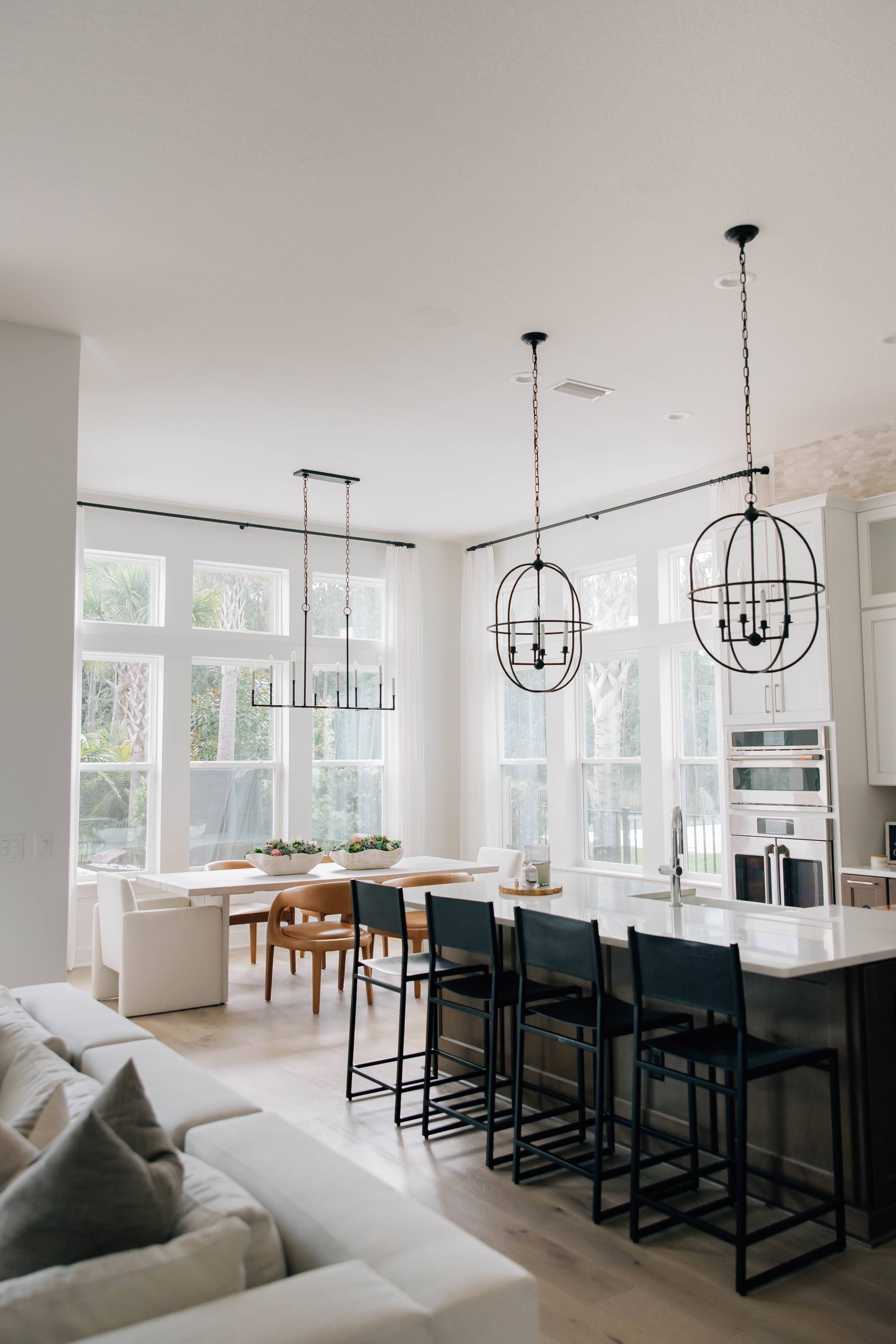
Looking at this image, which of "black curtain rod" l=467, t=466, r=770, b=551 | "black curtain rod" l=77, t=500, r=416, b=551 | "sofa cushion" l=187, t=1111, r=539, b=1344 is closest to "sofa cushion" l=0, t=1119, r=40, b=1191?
"sofa cushion" l=187, t=1111, r=539, b=1344

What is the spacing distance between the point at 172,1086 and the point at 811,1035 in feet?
Answer: 6.21

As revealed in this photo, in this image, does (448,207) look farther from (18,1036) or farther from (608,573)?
(608,573)

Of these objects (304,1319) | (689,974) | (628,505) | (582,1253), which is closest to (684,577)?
(628,505)

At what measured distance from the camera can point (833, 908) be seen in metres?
3.70

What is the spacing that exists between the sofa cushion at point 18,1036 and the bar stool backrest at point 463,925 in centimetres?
153

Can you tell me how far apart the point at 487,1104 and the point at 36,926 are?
194cm

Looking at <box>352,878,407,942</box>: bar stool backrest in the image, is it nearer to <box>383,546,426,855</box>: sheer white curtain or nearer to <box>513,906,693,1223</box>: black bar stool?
<box>513,906,693,1223</box>: black bar stool

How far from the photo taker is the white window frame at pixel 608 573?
7.15m

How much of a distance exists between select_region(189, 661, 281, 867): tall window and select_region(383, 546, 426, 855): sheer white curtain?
38.3 inches

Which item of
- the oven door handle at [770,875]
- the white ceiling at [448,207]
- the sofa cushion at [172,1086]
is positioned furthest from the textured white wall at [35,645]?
the oven door handle at [770,875]

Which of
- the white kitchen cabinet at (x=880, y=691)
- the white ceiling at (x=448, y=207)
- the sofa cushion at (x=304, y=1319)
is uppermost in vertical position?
the white ceiling at (x=448, y=207)

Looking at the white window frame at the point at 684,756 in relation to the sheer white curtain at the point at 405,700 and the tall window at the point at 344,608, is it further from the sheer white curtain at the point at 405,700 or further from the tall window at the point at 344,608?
the tall window at the point at 344,608

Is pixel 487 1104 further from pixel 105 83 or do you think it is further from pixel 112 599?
pixel 112 599

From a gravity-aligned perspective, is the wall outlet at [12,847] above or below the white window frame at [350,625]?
below
